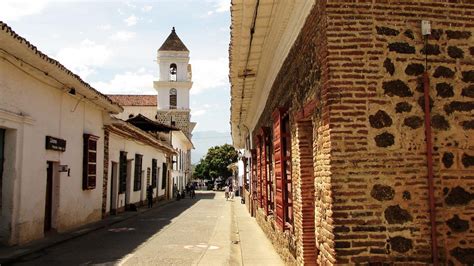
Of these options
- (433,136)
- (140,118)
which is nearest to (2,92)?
(433,136)

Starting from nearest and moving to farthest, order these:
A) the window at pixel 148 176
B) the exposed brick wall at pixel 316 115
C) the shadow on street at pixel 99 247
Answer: the exposed brick wall at pixel 316 115
the shadow on street at pixel 99 247
the window at pixel 148 176

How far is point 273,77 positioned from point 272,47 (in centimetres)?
121

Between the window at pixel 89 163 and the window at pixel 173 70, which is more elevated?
the window at pixel 173 70

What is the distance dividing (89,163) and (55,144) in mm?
2601

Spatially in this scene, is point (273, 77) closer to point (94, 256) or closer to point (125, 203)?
point (94, 256)

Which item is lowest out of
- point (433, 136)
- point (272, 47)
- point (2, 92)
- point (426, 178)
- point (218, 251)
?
point (218, 251)

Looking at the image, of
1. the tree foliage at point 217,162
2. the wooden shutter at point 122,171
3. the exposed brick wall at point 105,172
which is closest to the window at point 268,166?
the exposed brick wall at point 105,172

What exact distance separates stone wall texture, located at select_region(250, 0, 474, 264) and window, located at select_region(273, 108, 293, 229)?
2.52 meters

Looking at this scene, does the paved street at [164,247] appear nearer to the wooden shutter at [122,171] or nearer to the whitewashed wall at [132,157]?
the whitewashed wall at [132,157]

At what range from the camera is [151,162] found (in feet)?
79.2

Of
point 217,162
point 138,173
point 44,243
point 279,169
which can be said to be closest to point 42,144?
point 44,243

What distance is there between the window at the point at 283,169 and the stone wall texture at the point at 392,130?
252 cm

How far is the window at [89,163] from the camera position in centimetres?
1298

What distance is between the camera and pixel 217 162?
6012 cm
